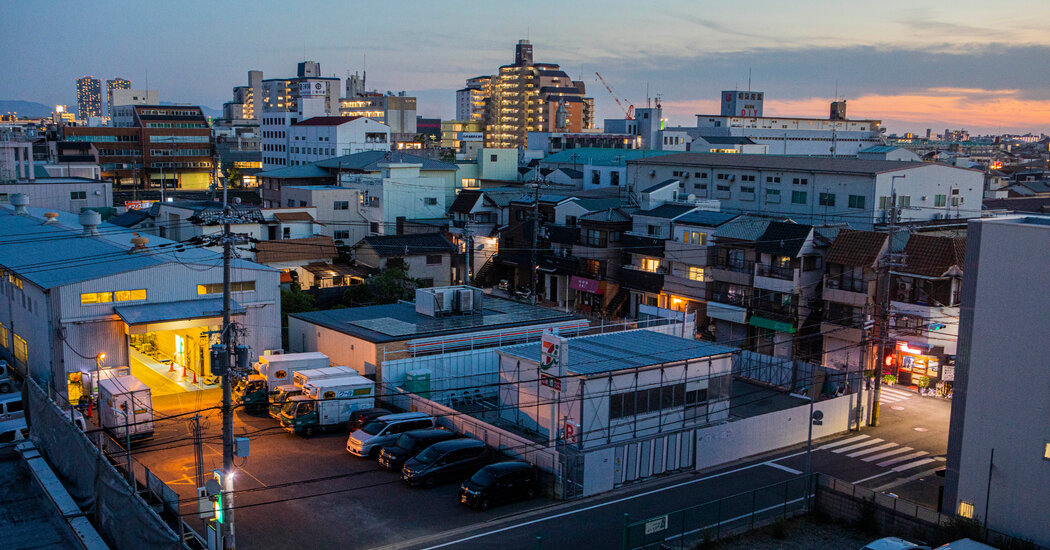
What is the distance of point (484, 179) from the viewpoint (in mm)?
68875

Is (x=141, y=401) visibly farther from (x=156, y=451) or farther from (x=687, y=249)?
(x=687, y=249)

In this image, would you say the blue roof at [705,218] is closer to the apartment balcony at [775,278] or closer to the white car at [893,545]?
the apartment balcony at [775,278]

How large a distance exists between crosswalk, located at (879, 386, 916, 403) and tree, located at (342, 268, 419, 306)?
1851 centimetres

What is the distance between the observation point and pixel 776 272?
32938mm

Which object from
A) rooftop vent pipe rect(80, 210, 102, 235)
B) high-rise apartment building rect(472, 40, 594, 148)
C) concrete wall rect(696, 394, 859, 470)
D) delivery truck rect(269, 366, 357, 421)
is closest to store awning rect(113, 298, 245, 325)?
delivery truck rect(269, 366, 357, 421)

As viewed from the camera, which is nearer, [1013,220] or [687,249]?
[1013,220]

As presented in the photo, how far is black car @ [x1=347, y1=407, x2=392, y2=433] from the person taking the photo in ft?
71.7

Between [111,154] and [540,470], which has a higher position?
[111,154]

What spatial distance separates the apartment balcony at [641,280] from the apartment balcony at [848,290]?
8.23m

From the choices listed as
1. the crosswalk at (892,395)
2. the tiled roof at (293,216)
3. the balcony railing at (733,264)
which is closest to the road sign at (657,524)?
the crosswalk at (892,395)

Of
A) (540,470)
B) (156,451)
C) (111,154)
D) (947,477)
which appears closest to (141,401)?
(156,451)

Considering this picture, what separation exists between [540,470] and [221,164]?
86.9m

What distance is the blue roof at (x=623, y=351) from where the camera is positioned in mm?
20500

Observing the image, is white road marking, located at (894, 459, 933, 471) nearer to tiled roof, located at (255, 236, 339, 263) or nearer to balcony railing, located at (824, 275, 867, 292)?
balcony railing, located at (824, 275, 867, 292)
